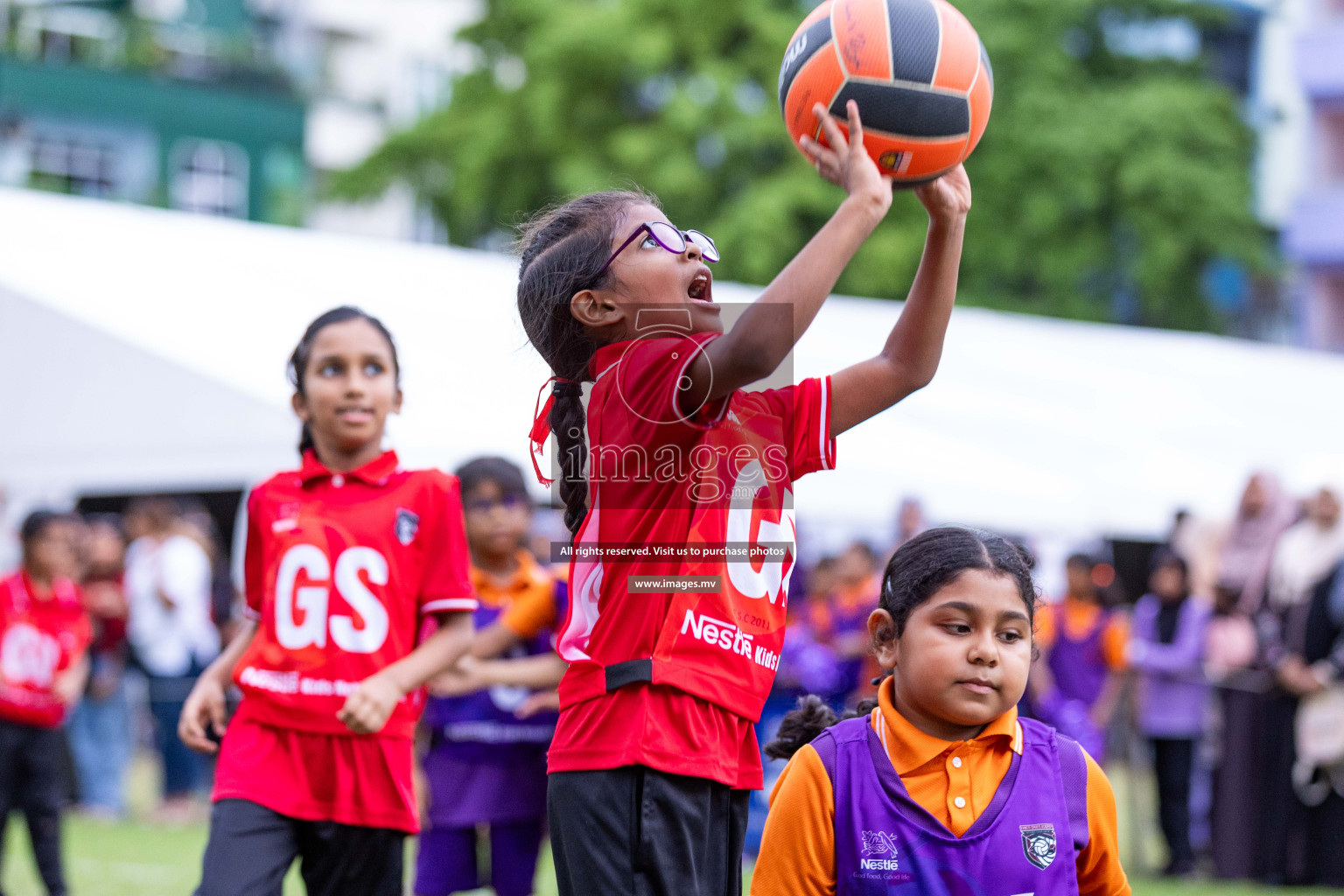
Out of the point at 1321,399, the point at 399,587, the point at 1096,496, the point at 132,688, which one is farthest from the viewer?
the point at 1321,399

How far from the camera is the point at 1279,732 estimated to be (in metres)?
8.85

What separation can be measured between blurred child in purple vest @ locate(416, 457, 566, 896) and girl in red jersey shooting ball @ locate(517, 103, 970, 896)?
2181 millimetres

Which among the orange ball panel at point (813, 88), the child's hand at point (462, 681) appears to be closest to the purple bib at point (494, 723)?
the child's hand at point (462, 681)

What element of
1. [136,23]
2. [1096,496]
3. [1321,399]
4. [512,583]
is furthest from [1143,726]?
[136,23]

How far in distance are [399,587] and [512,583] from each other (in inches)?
59.3

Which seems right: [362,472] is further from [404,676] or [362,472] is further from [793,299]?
[793,299]

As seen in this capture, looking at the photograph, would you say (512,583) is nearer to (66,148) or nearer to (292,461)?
(292,461)

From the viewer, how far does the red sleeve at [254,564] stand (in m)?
3.98

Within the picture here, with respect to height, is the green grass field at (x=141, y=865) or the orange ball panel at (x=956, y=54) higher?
the orange ball panel at (x=956, y=54)

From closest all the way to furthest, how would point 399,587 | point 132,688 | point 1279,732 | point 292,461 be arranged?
point 399,587 < point 1279,732 < point 292,461 < point 132,688

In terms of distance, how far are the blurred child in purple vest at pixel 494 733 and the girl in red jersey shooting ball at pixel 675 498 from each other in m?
2.18

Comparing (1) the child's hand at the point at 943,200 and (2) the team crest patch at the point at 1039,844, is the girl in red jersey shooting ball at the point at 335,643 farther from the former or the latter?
(1) the child's hand at the point at 943,200

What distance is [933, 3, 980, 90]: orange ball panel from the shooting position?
2799 millimetres

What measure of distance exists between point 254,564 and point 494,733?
1.44m
